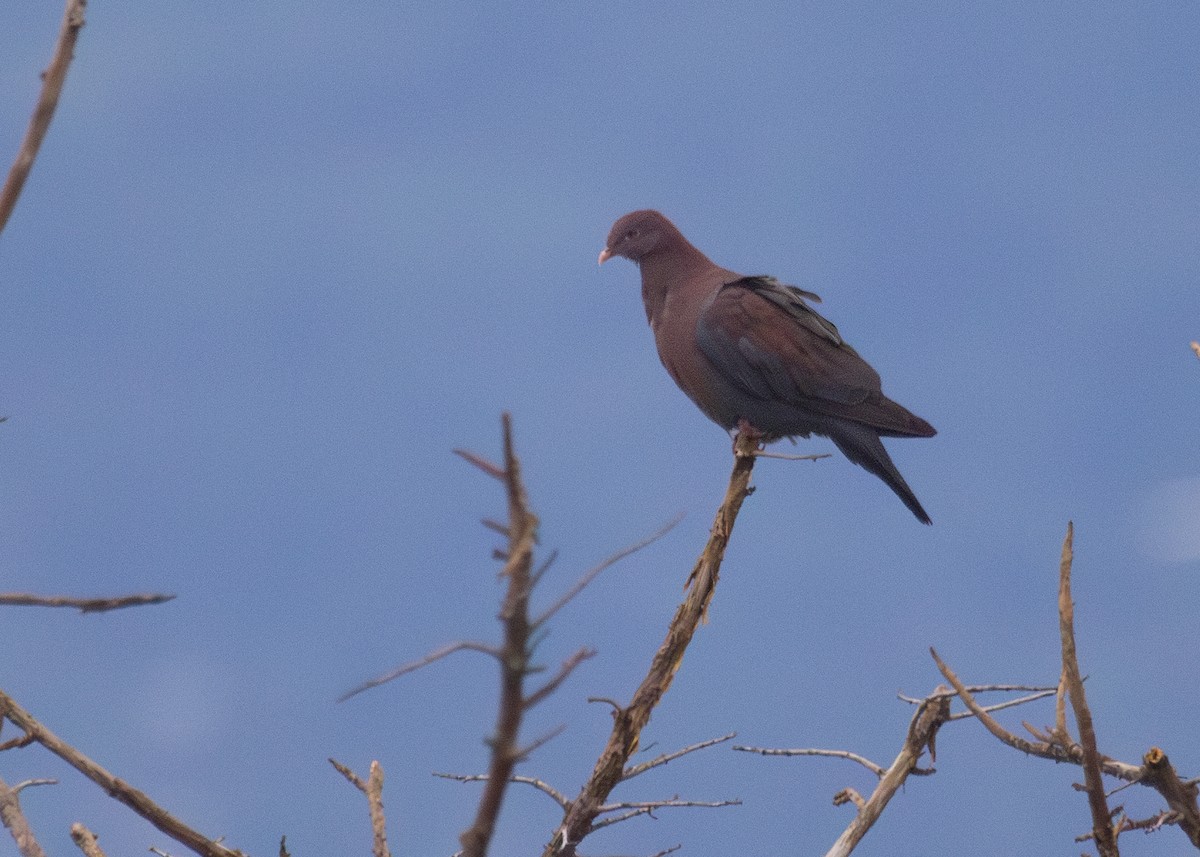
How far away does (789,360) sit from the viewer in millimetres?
6492

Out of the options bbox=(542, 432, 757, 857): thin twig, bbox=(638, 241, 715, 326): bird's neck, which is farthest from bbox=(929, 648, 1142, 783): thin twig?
bbox=(638, 241, 715, 326): bird's neck

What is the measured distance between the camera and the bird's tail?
20.8 feet

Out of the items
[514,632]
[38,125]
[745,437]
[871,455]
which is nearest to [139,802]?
[38,125]

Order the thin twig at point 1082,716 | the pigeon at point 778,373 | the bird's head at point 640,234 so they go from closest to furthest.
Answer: the thin twig at point 1082,716
the pigeon at point 778,373
the bird's head at point 640,234

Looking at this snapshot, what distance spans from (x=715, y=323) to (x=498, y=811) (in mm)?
5000

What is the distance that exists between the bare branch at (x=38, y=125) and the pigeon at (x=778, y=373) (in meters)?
4.64

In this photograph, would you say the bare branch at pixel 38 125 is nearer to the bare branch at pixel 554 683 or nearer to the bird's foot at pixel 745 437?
the bare branch at pixel 554 683

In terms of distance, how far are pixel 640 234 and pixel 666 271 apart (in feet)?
0.86

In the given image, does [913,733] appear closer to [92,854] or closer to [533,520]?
[92,854]

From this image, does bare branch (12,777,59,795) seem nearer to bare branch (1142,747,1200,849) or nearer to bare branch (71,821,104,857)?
bare branch (71,821,104,857)

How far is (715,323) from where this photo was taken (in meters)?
6.59

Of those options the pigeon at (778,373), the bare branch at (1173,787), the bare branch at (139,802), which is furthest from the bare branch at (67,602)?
the pigeon at (778,373)

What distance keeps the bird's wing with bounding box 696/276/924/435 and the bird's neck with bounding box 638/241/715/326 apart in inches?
16.8

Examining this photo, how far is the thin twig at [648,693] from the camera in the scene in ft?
13.8
